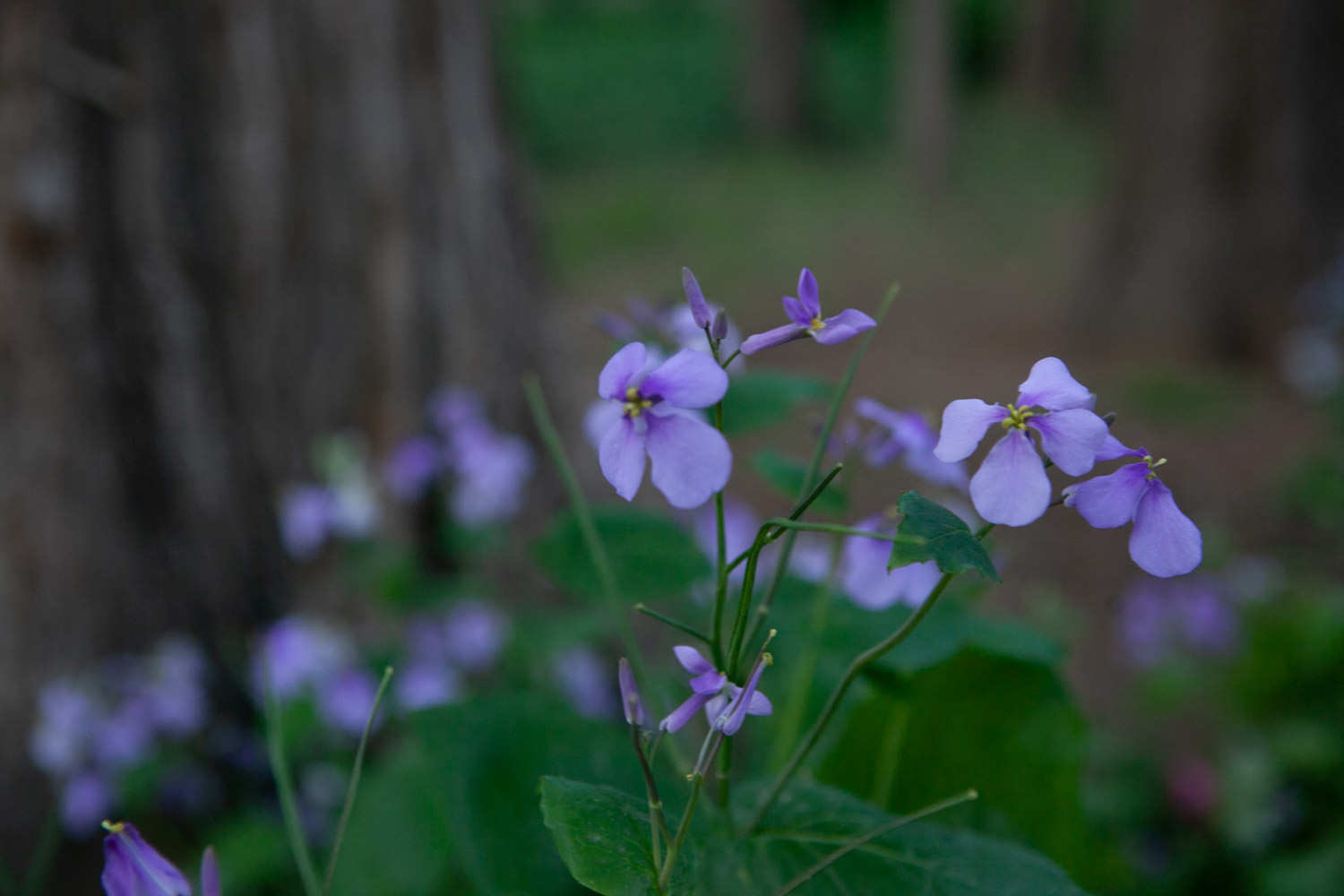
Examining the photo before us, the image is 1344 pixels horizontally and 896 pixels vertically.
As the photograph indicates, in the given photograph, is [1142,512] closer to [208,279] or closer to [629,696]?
[629,696]

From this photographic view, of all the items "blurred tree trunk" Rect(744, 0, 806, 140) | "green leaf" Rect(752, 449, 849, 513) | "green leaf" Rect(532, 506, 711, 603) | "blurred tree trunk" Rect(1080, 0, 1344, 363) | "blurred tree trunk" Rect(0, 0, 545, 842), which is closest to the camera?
"green leaf" Rect(752, 449, 849, 513)

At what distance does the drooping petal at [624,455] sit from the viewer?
50cm

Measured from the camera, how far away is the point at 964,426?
512 mm

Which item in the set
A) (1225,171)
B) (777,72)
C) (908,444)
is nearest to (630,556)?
(908,444)

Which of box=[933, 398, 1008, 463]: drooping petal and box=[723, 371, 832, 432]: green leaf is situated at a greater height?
box=[933, 398, 1008, 463]: drooping petal

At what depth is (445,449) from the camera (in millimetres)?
1652

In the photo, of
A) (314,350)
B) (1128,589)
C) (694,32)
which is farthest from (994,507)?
(694,32)

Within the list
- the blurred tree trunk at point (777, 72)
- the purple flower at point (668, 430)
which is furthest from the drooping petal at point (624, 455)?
the blurred tree trunk at point (777, 72)

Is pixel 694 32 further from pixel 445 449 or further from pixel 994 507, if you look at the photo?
pixel 994 507

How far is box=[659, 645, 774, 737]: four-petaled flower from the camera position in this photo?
1.63 feet

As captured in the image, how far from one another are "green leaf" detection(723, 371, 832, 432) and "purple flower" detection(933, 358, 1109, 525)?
424 mm

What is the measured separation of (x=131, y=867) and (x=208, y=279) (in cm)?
163

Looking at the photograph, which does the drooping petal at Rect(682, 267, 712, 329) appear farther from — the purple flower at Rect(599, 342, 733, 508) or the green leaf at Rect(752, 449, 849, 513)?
the green leaf at Rect(752, 449, 849, 513)

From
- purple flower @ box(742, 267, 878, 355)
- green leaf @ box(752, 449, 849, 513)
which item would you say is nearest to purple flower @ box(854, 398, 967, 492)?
green leaf @ box(752, 449, 849, 513)
